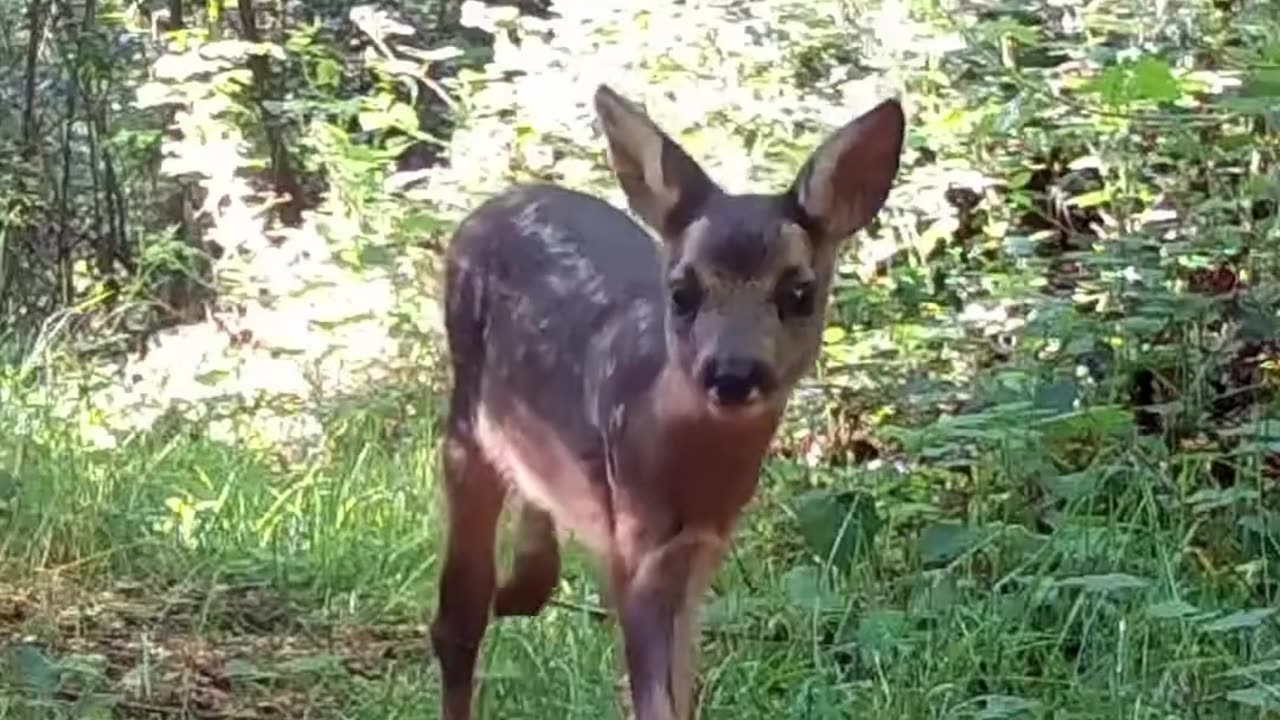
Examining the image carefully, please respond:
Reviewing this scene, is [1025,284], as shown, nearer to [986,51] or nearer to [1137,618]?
[986,51]

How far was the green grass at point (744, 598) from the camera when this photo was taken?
521cm

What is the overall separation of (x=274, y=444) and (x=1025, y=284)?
2.40 metres

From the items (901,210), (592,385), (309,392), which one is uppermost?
(592,385)

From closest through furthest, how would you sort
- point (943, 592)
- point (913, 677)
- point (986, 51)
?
point (913, 677), point (943, 592), point (986, 51)

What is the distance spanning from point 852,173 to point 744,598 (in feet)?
5.84

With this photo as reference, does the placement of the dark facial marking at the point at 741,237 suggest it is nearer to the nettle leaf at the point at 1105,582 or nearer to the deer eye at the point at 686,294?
the deer eye at the point at 686,294

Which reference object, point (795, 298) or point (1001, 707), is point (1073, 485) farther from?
point (795, 298)

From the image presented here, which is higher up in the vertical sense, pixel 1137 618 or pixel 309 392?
pixel 1137 618

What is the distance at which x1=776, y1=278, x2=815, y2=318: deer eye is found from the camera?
160 inches

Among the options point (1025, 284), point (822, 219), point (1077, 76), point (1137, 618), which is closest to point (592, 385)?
point (822, 219)

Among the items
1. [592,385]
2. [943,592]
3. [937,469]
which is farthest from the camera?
[937,469]

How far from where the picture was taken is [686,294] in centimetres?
410

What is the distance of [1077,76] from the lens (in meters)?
7.68

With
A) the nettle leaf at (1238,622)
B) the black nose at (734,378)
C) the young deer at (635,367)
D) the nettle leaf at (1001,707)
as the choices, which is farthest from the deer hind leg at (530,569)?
the nettle leaf at (1238,622)
